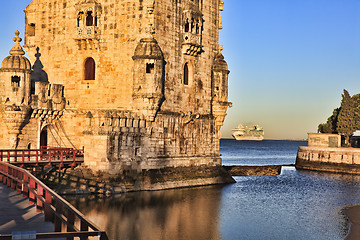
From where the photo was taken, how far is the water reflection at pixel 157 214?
24.6m

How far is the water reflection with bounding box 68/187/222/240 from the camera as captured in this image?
24.6m

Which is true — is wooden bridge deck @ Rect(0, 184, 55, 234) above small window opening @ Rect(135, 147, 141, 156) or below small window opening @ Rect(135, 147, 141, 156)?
below

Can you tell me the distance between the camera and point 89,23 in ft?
128

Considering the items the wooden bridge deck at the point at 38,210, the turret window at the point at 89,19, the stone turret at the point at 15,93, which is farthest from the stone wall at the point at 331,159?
the wooden bridge deck at the point at 38,210

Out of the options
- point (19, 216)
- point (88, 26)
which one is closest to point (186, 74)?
point (88, 26)

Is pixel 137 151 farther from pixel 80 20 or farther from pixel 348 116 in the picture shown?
→ pixel 348 116

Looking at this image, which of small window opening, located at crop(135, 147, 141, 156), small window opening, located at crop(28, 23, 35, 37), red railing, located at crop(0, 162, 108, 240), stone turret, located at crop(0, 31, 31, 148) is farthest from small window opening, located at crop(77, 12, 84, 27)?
red railing, located at crop(0, 162, 108, 240)

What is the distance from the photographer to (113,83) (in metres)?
37.7

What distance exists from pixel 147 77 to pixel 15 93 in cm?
1058

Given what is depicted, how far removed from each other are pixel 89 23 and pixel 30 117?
9.81 meters

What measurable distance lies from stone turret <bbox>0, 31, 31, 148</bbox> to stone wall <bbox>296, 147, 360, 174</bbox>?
46409mm

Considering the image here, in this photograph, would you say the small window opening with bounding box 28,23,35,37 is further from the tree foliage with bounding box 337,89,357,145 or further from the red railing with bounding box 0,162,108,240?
the tree foliage with bounding box 337,89,357,145

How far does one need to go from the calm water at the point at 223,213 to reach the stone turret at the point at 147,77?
24.0ft

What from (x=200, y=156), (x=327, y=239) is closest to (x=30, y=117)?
(x=200, y=156)
